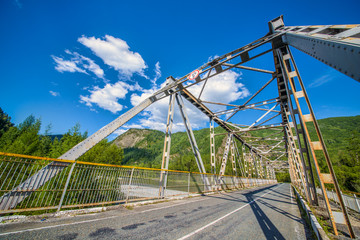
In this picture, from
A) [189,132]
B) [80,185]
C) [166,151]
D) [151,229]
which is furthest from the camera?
[189,132]

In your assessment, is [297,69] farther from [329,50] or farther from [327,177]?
[327,177]

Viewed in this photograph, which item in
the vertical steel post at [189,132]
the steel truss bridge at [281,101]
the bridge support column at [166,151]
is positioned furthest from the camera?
the vertical steel post at [189,132]

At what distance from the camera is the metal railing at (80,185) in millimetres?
4121

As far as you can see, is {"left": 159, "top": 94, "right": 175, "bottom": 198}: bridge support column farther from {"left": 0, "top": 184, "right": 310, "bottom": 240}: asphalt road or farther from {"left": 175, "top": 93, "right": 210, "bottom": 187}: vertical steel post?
{"left": 0, "top": 184, "right": 310, "bottom": 240}: asphalt road

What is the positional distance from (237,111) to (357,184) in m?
32.2

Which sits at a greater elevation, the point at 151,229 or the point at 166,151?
the point at 166,151

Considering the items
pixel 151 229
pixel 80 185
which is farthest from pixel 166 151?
pixel 151 229

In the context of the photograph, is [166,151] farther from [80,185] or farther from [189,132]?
[80,185]

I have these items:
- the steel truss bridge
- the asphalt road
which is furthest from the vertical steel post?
the asphalt road

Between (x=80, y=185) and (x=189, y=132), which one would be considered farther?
(x=189, y=132)

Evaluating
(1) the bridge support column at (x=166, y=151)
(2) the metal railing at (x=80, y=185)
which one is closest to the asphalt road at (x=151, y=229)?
(2) the metal railing at (x=80, y=185)

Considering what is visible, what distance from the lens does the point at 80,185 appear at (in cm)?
644

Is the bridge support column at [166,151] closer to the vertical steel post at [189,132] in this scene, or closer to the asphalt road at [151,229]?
the vertical steel post at [189,132]

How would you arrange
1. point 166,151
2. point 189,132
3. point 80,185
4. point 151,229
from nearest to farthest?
1. point 151,229
2. point 80,185
3. point 166,151
4. point 189,132
